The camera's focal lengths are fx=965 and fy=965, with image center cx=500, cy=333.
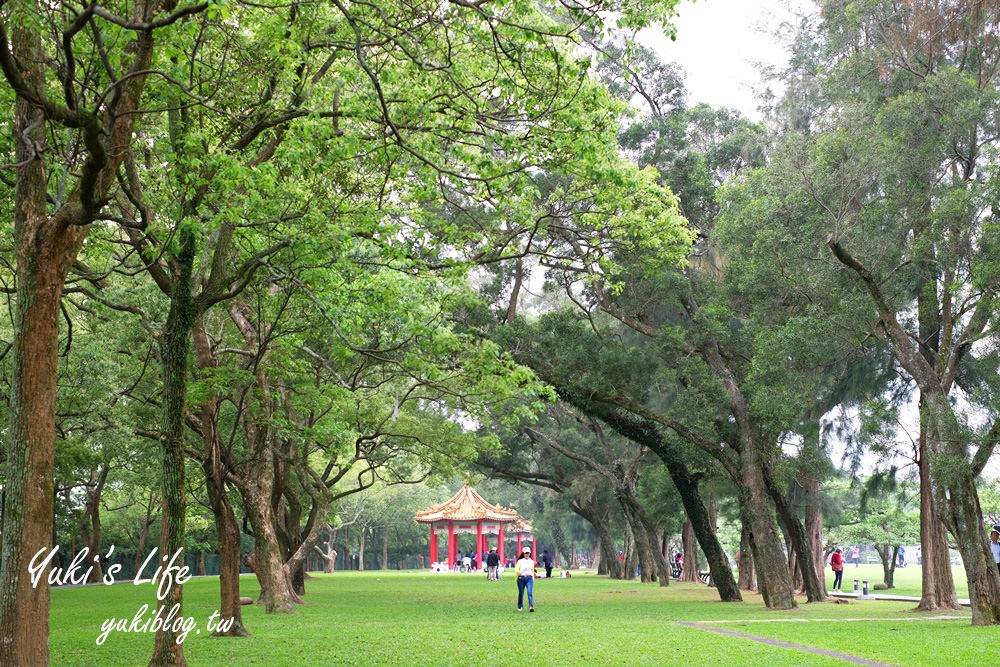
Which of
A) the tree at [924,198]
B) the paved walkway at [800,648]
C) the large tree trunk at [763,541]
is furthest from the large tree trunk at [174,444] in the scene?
the large tree trunk at [763,541]

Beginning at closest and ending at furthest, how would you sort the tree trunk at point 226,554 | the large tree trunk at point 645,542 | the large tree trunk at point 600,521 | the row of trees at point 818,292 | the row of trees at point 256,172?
the row of trees at point 256,172, the tree trunk at point 226,554, the row of trees at point 818,292, the large tree trunk at point 645,542, the large tree trunk at point 600,521

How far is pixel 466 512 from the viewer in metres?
55.4

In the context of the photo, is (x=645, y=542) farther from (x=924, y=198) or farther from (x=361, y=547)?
(x=361, y=547)

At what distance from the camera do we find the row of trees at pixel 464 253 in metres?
8.41

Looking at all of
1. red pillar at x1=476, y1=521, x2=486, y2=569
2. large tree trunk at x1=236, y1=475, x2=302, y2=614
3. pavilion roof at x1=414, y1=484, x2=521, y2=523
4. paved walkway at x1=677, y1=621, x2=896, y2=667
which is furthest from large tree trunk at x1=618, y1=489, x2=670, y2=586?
paved walkway at x1=677, y1=621, x2=896, y2=667

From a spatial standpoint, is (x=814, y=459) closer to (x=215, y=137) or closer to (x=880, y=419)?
(x=880, y=419)

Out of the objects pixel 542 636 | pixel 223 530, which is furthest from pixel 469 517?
pixel 223 530

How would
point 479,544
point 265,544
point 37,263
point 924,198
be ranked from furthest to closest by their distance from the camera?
point 479,544
point 265,544
point 924,198
point 37,263

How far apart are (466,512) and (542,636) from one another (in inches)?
1645

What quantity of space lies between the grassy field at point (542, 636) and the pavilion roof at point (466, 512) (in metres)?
31.6

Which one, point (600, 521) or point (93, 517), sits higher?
point (93, 517)

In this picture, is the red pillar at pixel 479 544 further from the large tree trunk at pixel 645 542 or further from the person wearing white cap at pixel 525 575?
the person wearing white cap at pixel 525 575

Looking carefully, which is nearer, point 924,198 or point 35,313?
point 35,313

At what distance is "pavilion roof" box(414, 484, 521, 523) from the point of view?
2162 inches
